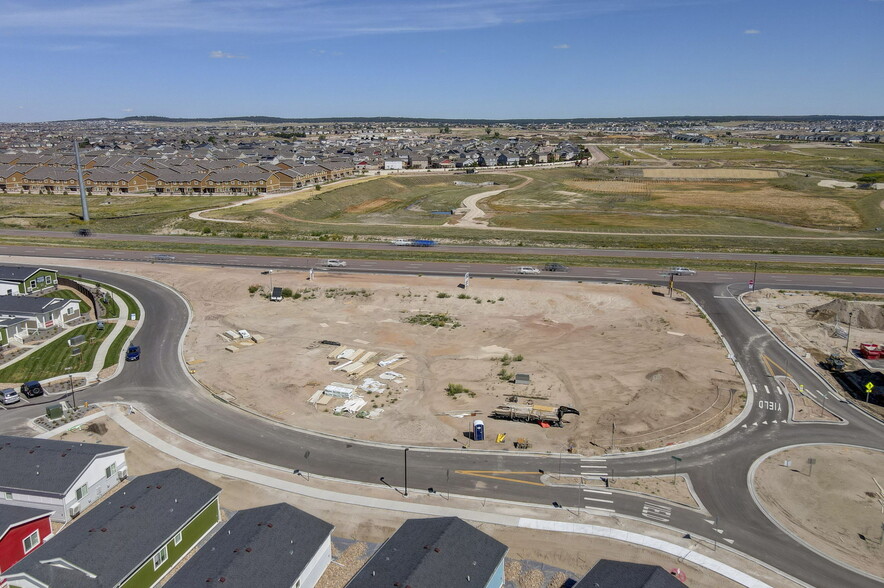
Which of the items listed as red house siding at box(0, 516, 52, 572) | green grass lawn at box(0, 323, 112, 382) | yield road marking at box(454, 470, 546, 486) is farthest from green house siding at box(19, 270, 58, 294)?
yield road marking at box(454, 470, 546, 486)

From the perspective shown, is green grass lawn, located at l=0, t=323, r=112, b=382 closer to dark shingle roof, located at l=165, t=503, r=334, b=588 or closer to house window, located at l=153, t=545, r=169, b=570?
house window, located at l=153, t=545, r=169, b=570

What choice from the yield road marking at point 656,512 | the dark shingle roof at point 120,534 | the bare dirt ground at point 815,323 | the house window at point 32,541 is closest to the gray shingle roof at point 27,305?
the house window at point 32,541

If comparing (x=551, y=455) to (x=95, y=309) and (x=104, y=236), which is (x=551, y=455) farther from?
(x=104, y=236)

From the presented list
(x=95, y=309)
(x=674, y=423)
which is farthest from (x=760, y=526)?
(x=95, y=309)

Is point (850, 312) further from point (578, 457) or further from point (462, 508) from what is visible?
point (462, 508)

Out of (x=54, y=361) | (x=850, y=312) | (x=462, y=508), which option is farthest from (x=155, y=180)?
(x=850, y=312)

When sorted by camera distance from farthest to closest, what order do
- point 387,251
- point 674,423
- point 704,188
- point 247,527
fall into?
point 704,188 < point 387,251 < point 674,423 < point 247,527
